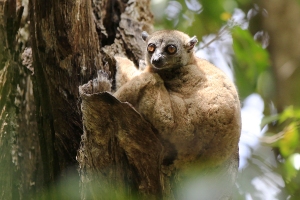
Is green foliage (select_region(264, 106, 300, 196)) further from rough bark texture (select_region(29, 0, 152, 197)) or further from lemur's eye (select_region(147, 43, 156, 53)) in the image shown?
rough bark texture (select_region(29, 0, 152, 197))

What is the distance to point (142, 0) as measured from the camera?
6652mm

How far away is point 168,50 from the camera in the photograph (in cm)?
490

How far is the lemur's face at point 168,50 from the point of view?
4680mm

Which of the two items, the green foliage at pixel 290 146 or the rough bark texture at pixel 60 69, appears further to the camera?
the green foliage at pixel 290 146

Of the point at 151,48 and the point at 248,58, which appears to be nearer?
the point at 151,48

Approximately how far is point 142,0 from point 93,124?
10.6 ft

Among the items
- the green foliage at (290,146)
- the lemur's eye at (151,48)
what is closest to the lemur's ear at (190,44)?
the lemur's eye at (151,48)

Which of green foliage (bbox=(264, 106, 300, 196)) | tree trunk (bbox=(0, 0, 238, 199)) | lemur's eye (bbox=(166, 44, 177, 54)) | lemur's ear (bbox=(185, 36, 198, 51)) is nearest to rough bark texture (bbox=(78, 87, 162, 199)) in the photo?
tree trunk (bbox=(0, 0, 238, 199))

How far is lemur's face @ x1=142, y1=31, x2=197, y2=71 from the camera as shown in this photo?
184 inches

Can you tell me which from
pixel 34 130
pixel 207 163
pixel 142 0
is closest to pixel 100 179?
pixel 207 163

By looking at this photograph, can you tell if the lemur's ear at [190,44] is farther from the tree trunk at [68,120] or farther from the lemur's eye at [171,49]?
the tree trunk at [68,120]

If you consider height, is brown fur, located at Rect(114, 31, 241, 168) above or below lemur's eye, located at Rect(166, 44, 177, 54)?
below

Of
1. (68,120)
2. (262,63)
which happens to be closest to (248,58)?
(262,63)

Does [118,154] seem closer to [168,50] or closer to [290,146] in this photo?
[168,50]
